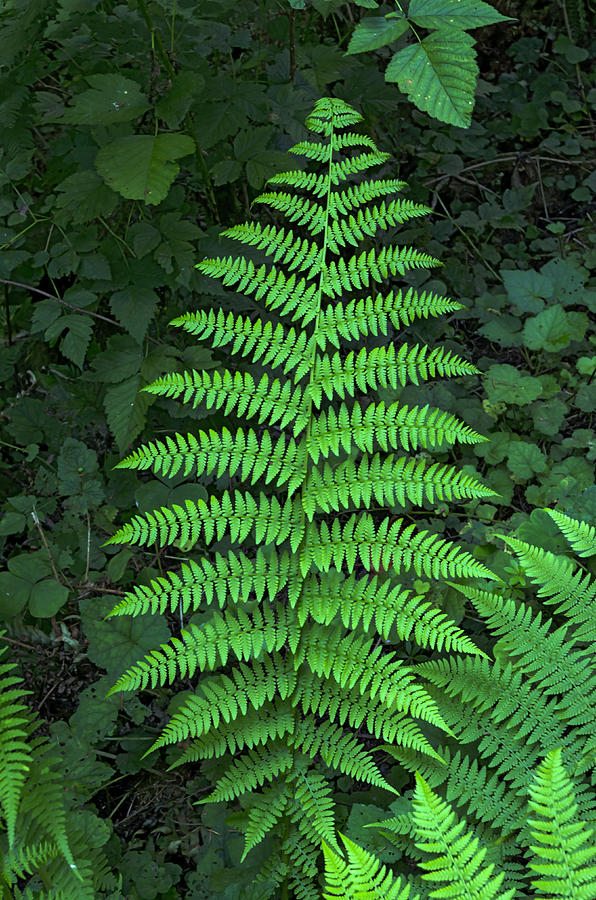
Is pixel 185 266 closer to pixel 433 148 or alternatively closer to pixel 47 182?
pixel 47 182

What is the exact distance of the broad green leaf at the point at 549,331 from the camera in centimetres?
324

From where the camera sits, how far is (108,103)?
7.73 feet

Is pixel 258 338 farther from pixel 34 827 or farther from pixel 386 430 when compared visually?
pixel 34 827

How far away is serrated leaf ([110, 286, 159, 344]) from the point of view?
257 cm

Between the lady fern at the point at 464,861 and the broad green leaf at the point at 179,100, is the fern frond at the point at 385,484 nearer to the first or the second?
the lady fern at the point at 464,861

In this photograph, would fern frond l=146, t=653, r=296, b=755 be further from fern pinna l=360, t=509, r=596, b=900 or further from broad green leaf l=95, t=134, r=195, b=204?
broad green leaf l=95, t=134, r=195, b=204

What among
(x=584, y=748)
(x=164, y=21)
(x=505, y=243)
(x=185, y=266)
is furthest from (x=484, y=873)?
(x=505, y=243)

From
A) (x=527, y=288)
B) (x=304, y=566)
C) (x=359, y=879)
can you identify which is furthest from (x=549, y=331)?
(x=359, y=879)

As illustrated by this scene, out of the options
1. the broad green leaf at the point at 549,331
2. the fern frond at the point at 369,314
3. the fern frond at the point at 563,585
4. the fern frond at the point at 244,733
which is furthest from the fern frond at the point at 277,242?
the broad green leaf at the point at 549,331

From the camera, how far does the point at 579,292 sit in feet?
11.1

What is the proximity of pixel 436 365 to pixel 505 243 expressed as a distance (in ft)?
6.92

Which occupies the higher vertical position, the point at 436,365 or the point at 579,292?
the point at 436,365

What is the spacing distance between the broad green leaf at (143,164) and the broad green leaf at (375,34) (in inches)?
22.8

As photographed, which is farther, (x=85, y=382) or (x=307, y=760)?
(x=85, y=382)
